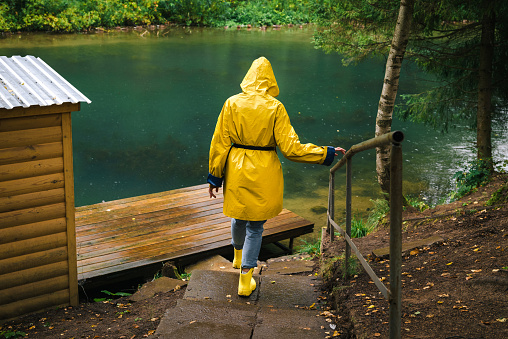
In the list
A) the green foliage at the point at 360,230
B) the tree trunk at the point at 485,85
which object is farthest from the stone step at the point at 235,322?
the tree trunk at the point at 485,85

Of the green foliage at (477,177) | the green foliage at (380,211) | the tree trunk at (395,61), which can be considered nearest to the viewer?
the tree trunk at (395,61)

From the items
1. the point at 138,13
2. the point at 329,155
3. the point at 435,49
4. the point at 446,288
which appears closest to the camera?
the point at 446,288

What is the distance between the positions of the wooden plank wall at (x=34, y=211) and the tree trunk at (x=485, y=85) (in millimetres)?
4565

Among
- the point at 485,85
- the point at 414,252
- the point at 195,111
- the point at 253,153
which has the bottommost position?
the point at 195,111

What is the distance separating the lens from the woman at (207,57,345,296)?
3.08m

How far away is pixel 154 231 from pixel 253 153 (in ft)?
8.61

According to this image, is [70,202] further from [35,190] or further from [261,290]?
[261,290]

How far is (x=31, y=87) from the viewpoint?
355cm

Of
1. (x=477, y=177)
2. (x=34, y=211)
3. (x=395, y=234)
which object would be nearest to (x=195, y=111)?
(x=477, y=177)

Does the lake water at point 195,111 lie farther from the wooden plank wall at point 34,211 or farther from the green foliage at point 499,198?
the wooden plank wall at point 34,211

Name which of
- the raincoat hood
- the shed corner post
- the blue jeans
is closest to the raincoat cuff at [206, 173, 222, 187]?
the blue jeans

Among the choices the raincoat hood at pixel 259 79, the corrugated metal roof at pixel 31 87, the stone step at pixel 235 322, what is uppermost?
the raincoat hood at pixel 259 79

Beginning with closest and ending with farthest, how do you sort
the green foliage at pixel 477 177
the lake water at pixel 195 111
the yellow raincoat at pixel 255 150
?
1. the yellow raincoat at pixel 255 150
2. the green foliage at pixel 477 177
3. the lake water at pixel 195 111

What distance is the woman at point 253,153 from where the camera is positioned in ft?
10.1
